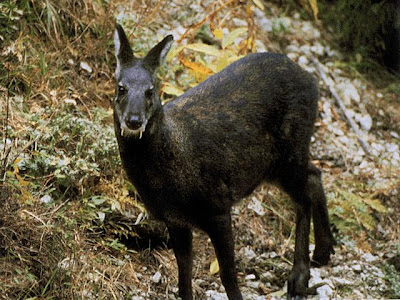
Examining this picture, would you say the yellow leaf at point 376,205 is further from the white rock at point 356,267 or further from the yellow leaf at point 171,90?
the yellow leaf at point 171,90

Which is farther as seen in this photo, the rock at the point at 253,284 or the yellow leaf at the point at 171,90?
the yellow leaf at the point at 171,90

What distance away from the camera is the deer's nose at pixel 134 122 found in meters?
4.41

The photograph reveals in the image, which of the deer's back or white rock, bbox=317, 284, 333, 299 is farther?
white rock, bbox=317, 284, 333, 299

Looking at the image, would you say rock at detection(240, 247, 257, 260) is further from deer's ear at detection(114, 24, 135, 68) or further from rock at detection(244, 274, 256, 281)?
deer's ear at detection(114, 24, 135, 68)

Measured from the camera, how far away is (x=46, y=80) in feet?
22.1

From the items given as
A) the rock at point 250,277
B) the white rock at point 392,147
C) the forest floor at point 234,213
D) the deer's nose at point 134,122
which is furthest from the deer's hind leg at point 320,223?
the deer's nose at point 134,122

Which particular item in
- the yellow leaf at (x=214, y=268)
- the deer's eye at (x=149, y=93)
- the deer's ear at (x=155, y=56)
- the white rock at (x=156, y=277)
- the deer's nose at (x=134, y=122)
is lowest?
the white rock at (x=156, y=277)

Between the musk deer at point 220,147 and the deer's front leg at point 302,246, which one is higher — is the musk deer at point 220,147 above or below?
above

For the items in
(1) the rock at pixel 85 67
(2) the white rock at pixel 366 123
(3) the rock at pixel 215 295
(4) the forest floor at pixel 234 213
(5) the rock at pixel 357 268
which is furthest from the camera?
(2) the white rock at pixel 366 123

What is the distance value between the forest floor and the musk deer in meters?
0.42

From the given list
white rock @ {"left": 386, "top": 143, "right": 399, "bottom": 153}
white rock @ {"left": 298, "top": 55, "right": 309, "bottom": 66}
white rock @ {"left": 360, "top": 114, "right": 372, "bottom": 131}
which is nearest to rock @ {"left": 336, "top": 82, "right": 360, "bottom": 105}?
white rock @ {"left": 360, "top": 114, "right": 372, "bottom": 131}

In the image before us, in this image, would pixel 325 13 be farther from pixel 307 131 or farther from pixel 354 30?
pixel 307 131

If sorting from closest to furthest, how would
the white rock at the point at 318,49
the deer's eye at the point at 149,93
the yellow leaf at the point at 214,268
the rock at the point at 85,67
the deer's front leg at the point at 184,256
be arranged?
the deer's eye at the point at 149,93 → the deer's front leg at the point at 184,256 → the yellow leaf at the point at 214,268 → the rock at the point at 85,67 → the white rock at the point at 318,49

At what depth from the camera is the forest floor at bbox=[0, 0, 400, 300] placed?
5.04m
